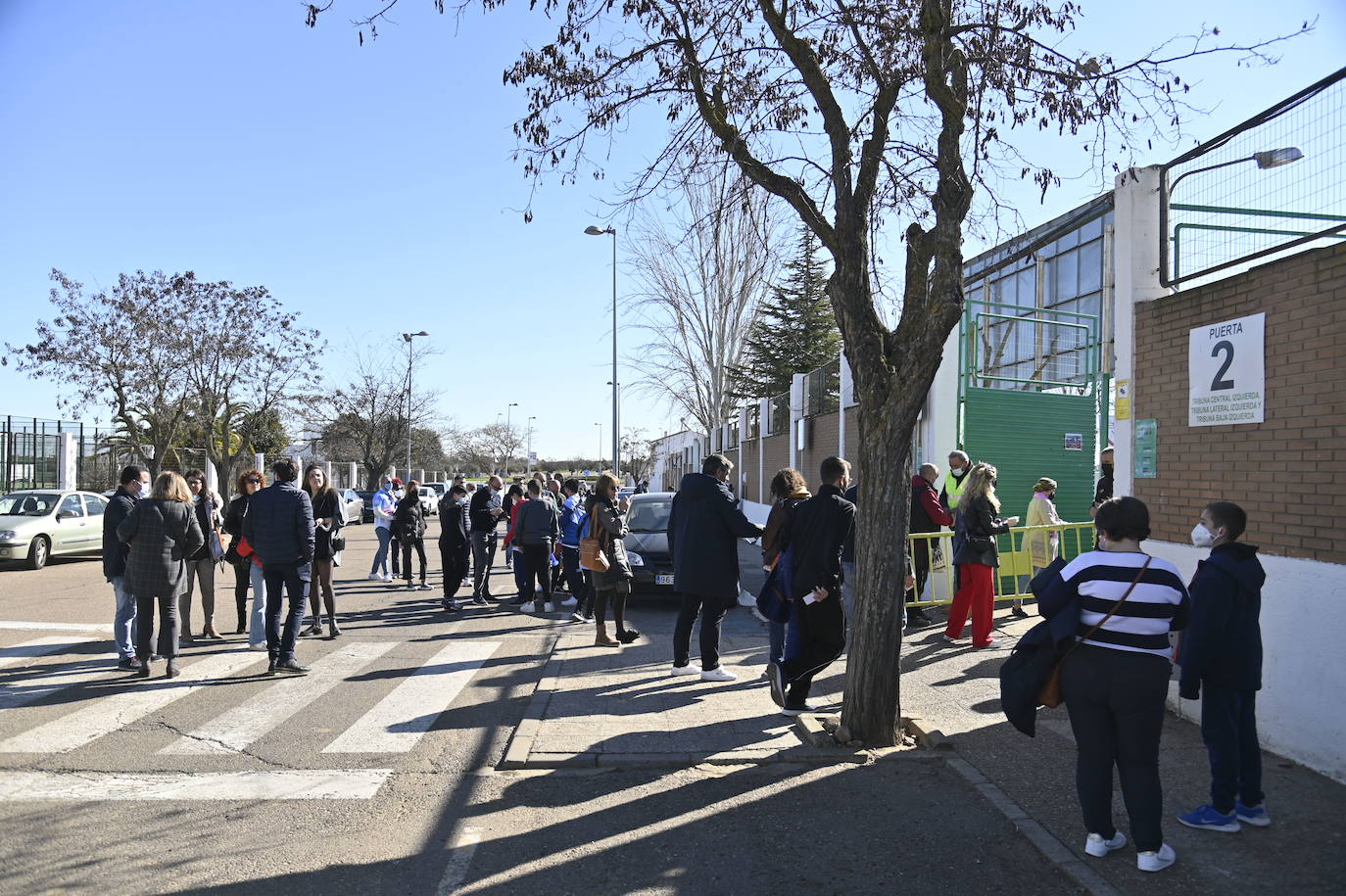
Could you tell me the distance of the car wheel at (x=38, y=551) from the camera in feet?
54.1

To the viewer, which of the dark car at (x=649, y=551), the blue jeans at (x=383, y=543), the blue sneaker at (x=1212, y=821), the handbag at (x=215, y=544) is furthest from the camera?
the blue jeans at (x=383, y=543)

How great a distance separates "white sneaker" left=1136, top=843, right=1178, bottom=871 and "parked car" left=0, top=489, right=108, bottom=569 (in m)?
18.3

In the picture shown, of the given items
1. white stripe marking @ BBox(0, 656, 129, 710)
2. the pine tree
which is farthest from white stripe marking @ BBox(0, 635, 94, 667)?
the pine tree

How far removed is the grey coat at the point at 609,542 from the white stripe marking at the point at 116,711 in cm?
329

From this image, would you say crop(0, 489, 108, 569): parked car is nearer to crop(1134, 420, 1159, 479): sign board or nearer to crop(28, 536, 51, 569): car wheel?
crop(28, 536, 51, 569): car wheel

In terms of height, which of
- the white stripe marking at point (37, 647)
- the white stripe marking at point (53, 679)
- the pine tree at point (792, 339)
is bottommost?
the white stripe marking at point (37, 647)

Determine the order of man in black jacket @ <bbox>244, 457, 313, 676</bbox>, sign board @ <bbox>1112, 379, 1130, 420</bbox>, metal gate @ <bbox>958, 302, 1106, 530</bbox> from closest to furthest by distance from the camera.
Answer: sign board @ <bbox>1112, 379, 1130, 420</bbox> < man in black jacket @ <bbox>244, 457, 313, 676</bbox> < metal gate @ <bbox>958, 302, 1106, 530</bbox>

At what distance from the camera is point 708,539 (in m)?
7.51

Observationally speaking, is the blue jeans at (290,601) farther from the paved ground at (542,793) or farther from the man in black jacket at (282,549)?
the paved ground at (542,793)

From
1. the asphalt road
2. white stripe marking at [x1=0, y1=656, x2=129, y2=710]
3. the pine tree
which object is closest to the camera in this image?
the asphalt road

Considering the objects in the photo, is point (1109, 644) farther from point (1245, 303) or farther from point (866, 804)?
point (1245, 303)

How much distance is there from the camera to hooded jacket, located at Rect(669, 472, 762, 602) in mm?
7438

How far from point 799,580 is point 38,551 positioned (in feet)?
53.2

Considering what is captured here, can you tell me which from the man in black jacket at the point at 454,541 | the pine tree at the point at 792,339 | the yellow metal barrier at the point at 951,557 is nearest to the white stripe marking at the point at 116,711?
the man in black jacket at the point at 454,541
